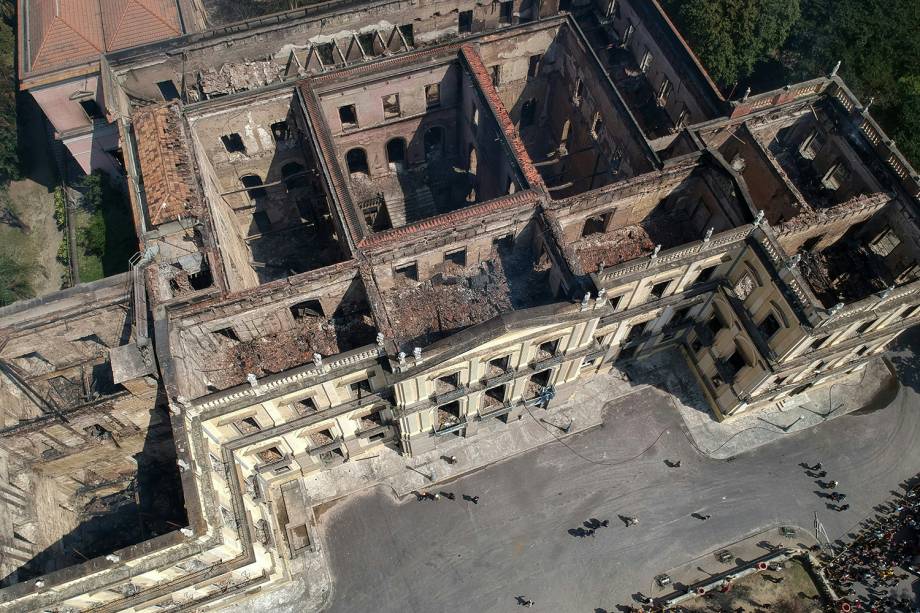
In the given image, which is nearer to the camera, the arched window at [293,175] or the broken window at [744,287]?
the broken window at [744,287]

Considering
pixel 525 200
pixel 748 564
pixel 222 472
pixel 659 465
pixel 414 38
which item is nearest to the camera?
pixel 222 472

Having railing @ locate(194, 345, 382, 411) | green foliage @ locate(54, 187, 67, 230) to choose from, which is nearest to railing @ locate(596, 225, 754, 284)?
railing @ locate(194, 345, 382, 411)

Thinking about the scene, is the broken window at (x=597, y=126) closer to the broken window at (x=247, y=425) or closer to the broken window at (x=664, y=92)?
the broken window at (x=664, y=92)

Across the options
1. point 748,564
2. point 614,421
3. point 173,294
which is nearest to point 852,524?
point 748,564

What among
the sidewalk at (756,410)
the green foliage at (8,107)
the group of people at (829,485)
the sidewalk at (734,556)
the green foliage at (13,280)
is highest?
the green foliage at (8,107)

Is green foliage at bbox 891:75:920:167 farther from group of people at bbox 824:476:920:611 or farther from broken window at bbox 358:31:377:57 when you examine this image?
broken window at bbox 358:31:377:57

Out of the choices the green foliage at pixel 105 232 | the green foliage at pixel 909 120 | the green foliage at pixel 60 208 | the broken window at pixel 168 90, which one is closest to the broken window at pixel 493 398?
the broken window at pixel 168 90

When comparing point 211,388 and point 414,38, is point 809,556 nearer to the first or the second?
point 211,388
